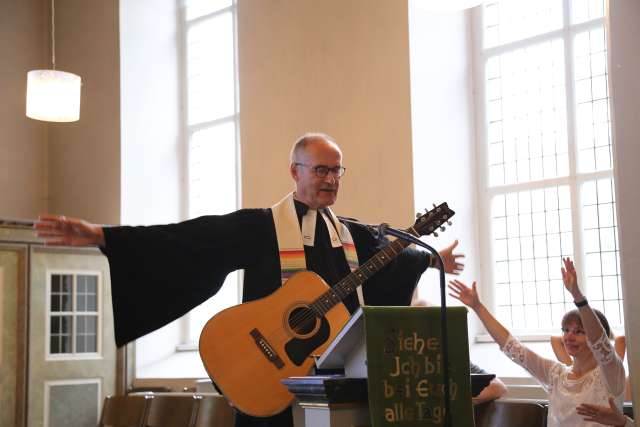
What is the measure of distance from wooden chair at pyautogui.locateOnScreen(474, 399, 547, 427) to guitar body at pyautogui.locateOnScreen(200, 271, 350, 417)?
3.08ft

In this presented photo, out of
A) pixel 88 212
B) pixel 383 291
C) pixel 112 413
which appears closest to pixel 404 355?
pixel 383 291

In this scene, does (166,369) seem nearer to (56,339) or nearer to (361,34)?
(56,339)

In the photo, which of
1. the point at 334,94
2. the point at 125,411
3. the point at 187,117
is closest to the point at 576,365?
the point at 125,411

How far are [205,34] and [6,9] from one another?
2.54 metres

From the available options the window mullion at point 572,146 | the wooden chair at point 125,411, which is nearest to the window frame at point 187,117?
the wooden chair at point 125,411

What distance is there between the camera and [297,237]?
411cm

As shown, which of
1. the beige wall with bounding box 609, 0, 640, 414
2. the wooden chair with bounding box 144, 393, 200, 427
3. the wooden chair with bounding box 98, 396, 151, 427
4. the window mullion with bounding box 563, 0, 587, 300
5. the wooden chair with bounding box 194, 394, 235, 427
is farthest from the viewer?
the window mullion with bounding box 563, 0, 587, 300

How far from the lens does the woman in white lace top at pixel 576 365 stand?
3818mm

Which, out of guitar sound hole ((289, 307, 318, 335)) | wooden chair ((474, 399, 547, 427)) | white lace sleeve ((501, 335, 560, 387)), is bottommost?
wooden chair ((474, 399, 547, 427))

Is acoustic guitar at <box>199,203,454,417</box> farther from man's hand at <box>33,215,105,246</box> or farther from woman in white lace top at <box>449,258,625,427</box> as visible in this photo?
woman in white lace top at <box>449,258,625,427</box>

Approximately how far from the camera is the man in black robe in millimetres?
3777

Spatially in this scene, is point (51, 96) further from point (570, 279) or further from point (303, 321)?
point (570, 279)

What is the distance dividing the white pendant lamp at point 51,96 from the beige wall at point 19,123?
2336 millimetres

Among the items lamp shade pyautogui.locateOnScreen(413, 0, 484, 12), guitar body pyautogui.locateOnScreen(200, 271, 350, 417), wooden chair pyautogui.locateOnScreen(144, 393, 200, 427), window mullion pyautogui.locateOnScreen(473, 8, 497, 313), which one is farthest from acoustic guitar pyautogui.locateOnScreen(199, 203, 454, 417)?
window mullion pyautogui.locateOnScreen(473, 8, 497, 313)
